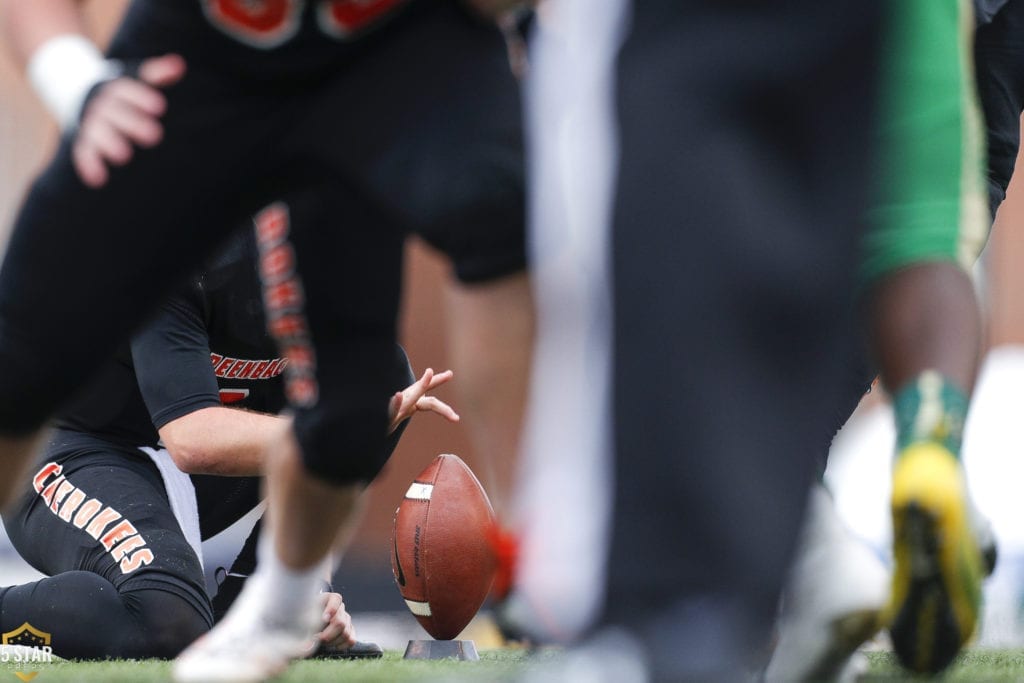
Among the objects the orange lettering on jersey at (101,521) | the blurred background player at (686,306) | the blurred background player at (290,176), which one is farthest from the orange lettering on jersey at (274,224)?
the orange lettering on jersey at (101,521)

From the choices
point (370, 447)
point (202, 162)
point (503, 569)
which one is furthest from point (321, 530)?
point (503, 569)

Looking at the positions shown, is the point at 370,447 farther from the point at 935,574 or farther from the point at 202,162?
the point at 935,574

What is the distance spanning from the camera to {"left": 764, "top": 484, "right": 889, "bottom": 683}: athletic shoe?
5.50 feet

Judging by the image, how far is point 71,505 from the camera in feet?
9.37

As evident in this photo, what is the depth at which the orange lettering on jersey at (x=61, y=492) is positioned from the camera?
2.89 m

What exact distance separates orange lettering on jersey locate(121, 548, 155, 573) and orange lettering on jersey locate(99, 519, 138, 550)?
54 mm

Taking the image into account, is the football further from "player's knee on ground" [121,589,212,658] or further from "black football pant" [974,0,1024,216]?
"black football pant" [974,0,1024,216]

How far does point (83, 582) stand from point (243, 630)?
94 centimetres

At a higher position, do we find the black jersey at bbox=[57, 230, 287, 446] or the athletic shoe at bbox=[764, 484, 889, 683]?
the black jersey at bbox=[57, 230, 287, 446]

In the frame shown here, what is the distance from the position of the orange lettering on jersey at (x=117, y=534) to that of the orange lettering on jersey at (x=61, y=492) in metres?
0.16

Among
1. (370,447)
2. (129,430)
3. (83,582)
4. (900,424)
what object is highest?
(900,424)

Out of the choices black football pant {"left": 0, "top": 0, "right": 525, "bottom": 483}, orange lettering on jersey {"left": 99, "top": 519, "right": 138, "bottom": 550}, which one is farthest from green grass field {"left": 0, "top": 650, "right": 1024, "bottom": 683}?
black football pant {"left": 0, "top": 0, "right": 525, "bottom": 483}

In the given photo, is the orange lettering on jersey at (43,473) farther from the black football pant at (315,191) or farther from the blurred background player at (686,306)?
the blurred background player at (686,306)

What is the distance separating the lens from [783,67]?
1.02m
